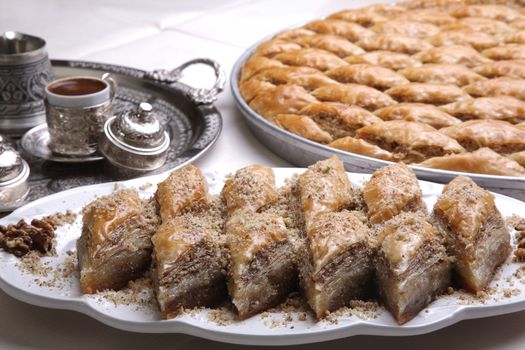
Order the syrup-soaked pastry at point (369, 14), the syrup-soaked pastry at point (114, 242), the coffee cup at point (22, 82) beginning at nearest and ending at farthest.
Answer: the syrup-soaked pastry at point (114, 242)
the coffee cup at point (22, 82)
the syrup-soaked pastry at point (369, 14)

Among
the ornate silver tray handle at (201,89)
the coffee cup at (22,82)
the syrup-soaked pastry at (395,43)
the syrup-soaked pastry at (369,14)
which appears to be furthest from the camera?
the syrup-soaked pastry at (369,14)

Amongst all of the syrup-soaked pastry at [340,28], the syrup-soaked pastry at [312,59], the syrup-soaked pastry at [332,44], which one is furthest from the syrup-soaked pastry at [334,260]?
the syrup-soaked pastry at [340,28]

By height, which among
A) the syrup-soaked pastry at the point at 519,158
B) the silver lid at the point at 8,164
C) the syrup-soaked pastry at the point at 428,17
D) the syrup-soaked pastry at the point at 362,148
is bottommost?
the silver lid at the point at 8,164

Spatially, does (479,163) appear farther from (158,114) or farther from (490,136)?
(158,114)

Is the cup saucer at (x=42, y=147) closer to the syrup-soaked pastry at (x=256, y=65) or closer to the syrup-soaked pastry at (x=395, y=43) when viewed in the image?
the syrup-soaked pastry at (x=256, y=65)

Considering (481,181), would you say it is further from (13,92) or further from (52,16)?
(52,16)
